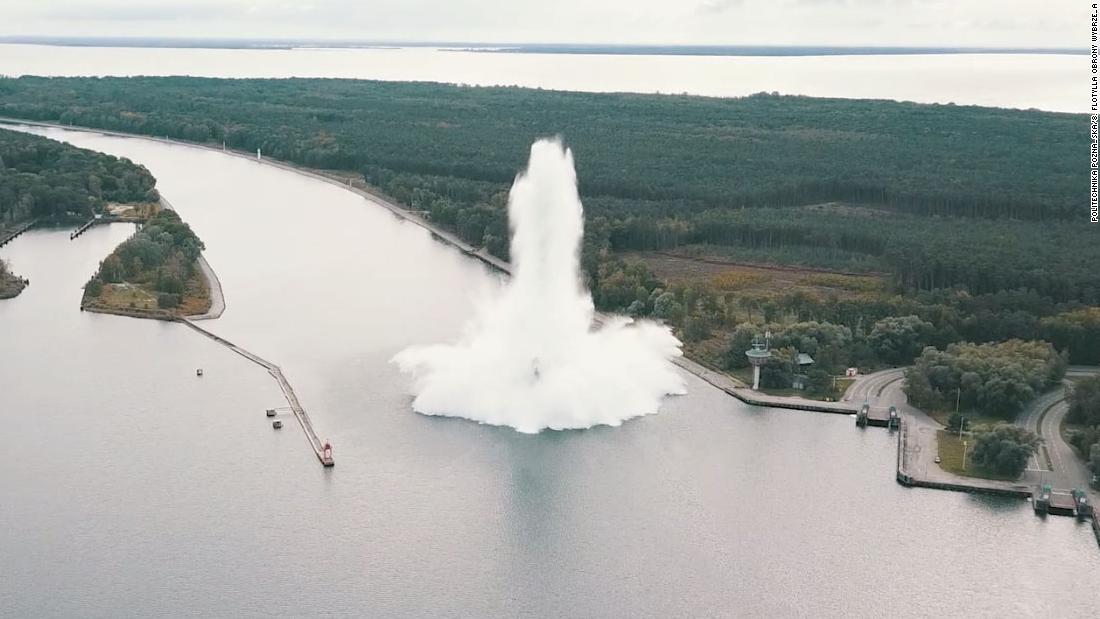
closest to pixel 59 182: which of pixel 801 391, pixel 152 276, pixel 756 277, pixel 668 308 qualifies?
pixel 152 276

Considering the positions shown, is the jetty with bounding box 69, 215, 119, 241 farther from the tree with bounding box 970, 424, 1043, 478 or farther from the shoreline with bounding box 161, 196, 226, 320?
the tree with bounding box 970, 424, 1043, 478

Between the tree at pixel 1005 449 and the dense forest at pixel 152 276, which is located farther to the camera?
the dense forest at pixel 152 276

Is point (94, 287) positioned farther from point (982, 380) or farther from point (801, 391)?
point (982, 380)

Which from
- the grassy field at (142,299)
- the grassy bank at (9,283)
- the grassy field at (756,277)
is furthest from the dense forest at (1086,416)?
the grassy bank at (9,283)

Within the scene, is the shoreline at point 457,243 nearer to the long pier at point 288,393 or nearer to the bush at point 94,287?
the long pier at point 288,393

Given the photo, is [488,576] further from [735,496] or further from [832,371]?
[832,371]

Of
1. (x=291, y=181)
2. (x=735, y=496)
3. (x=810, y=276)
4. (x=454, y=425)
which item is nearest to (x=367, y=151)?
(x=291, y=181)
